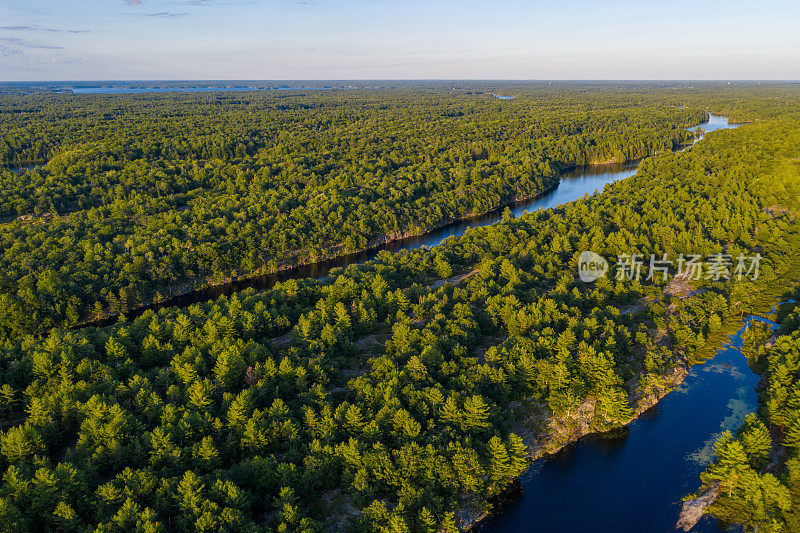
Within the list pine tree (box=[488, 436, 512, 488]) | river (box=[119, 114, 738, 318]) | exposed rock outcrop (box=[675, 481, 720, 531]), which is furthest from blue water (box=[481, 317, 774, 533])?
river (box=[119, 114, 738, 318])

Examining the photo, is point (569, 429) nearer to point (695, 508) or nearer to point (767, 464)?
point (695, 508)

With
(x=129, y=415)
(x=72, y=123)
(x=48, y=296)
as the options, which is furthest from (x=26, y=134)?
(x=129, y=415)

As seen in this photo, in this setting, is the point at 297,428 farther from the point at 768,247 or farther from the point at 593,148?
the point at 593,148

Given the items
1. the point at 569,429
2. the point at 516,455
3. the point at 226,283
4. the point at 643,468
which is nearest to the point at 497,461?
the point at 516,455

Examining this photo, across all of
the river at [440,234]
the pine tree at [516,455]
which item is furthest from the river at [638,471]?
the river at [440,234]

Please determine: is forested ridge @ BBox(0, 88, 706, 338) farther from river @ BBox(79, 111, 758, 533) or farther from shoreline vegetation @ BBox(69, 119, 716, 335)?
river @ BBox(79, 111, 758, 533)

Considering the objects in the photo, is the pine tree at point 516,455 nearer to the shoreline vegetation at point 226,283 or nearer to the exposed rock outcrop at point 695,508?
the exposed rock outcrop at point 695,508
